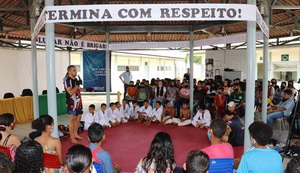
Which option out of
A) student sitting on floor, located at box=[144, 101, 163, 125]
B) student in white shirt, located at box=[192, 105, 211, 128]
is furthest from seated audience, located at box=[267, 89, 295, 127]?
student sitting on floor, located at box=[144, 101, 163, 125]

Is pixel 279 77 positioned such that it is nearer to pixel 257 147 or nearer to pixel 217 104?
pixel 217 104

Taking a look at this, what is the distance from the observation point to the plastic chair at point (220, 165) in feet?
11.6

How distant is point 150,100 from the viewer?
11445mm

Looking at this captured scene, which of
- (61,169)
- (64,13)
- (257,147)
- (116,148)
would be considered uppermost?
(64,13)

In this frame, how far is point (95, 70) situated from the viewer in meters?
11.5

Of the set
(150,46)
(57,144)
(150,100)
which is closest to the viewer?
(57,144)

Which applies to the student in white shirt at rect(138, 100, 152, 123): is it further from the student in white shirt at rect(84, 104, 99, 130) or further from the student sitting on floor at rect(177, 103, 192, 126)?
the student in white shirt at rect(84, 104, 99, 130)

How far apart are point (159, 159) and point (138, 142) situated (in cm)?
465

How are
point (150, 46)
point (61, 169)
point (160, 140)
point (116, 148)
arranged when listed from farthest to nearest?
1. point (150, 46)
2. point (116, 148)
3. point (61, 169)
4. point (160, 140)

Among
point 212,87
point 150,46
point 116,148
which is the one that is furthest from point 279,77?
point 116,148

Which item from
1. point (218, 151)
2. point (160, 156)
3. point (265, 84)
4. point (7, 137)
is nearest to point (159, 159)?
point (160, 156)

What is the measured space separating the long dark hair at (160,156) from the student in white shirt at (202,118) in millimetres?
6490

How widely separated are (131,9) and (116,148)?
3807 millimetres

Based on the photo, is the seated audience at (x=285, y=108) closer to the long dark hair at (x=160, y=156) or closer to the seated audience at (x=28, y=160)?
the long dark hair at (x=160, y=156)
